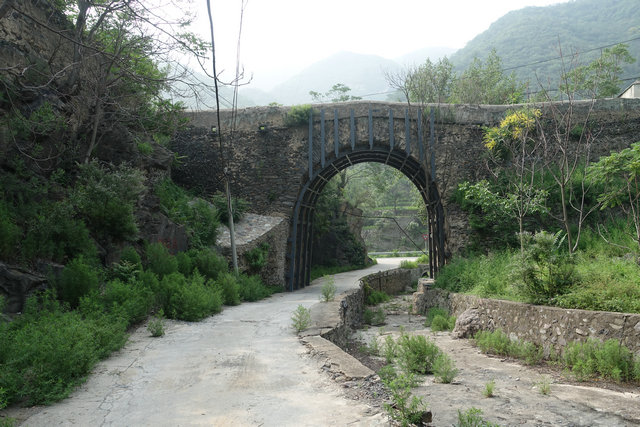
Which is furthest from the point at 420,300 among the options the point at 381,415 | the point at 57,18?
the point at 57,18

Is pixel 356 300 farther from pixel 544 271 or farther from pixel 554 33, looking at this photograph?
pixel 554 33

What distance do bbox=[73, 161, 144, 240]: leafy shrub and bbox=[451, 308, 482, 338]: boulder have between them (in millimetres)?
7174

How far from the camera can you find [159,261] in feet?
31.6

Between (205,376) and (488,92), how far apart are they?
29619 mm

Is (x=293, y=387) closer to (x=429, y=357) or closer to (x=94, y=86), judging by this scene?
(x=429, y=357)

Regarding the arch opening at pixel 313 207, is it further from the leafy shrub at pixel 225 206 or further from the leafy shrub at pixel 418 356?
the leafy shrub at pixel 418 356

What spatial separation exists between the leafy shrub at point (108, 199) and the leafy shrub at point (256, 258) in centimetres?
454

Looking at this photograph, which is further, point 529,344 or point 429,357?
point 529,344

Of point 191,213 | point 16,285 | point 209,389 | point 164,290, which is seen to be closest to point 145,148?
point 191,213

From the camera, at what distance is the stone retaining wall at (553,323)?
5.49 m

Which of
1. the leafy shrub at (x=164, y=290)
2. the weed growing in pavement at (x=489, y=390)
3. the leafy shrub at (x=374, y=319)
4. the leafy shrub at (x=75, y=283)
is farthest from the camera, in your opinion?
the leafy shrub at (x=374, y=319)

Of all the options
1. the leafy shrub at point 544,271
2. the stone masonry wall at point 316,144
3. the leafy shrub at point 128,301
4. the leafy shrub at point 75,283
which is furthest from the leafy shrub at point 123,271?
the stone masonry wall at point 316,144

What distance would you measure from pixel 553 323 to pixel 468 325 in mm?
2547

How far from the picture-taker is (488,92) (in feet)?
96.8
